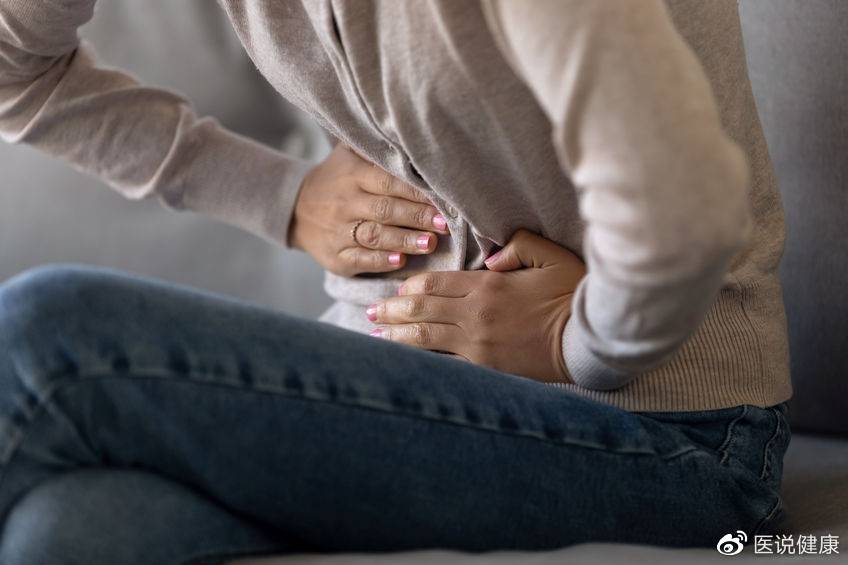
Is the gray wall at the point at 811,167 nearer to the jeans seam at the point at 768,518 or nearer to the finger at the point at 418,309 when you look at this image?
the jeans seam at the point at 768,518

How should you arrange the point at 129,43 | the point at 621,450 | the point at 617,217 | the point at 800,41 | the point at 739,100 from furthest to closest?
the point at 129,43
the point at 800,41
the point at 739,100
the point at 621,450
the point at 617,217

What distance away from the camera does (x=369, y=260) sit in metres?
1.01

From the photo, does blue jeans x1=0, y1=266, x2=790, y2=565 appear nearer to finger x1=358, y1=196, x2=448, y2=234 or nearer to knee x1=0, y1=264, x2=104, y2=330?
knee x1=0, y1=264, x2=104, y2=330

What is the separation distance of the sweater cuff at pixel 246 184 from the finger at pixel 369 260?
131 millimetres

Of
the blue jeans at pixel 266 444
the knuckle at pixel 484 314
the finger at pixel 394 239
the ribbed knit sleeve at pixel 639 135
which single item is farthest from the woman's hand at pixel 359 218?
the ribbed knit sleeve at pixel 639 135

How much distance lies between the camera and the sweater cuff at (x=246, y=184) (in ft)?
3.75

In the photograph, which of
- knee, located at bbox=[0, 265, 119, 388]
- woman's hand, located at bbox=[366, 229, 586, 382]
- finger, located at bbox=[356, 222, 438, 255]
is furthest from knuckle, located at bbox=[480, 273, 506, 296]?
knee, located at bbox=[0, 265, 119, 388]

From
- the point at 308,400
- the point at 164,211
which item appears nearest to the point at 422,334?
the point at 308,400

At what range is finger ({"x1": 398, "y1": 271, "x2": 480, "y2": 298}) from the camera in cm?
88

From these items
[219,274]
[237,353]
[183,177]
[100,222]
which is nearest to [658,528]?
[237,353]

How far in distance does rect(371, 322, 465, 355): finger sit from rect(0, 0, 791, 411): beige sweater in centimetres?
7

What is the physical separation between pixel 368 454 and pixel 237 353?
11 centimetres

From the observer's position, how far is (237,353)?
0.65m

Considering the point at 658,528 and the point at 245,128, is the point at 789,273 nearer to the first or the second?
the point at 658,528
